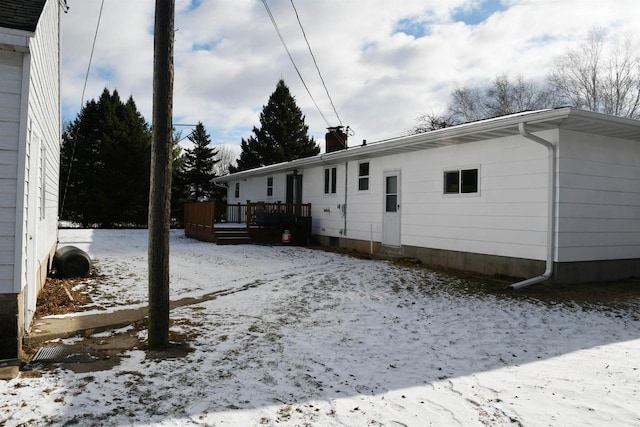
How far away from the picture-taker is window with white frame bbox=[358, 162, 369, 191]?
13.2 m

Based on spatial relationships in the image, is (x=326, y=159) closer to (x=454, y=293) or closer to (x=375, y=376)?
(x=454, y=293)

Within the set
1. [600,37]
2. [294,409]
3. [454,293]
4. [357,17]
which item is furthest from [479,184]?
[600,37]

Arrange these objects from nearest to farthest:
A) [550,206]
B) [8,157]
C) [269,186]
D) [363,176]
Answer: [8,157]
[550,206]
[363,176]
[269,186]

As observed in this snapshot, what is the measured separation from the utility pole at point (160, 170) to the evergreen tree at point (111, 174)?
82.1 feet

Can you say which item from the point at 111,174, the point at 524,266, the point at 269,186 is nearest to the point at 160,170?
the point at 524,266

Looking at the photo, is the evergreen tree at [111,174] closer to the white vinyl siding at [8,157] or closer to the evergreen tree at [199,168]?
the evergreen tree at [199,168]

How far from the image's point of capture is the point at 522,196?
28.3 feet

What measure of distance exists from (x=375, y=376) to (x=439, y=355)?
98 cm

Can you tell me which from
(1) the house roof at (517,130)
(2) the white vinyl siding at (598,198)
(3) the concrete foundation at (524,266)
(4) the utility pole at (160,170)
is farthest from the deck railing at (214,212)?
(4) the utility pole at (160,170)

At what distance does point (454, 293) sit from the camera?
25.0 ft

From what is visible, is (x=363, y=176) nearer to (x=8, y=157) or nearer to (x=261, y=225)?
(x=261, y=225)

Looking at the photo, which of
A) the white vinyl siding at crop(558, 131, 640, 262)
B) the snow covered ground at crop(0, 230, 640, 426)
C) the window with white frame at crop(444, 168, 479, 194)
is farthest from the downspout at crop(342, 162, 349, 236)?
the white vinyl siding at crop(558, 131, 640, 262)

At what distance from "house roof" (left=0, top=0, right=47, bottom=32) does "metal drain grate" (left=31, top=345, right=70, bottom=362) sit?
307 cm

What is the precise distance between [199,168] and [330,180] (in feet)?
76.7
